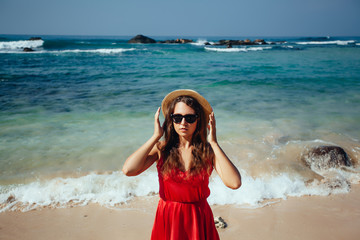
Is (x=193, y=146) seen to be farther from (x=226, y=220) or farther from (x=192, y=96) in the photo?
(x=226, y=220)

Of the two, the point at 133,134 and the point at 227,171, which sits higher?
the point at 227,171

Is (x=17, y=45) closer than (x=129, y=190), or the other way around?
(x=129, y=190)

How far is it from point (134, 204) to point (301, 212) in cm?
256

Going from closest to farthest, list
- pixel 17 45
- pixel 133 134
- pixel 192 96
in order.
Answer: pixel 192 96, pixel 133 134, pixel 17 45

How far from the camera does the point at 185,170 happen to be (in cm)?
188

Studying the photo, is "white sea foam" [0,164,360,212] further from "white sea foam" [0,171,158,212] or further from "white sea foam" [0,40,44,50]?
"white sea foam" [0,40,44,50]

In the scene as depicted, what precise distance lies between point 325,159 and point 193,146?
415 cm

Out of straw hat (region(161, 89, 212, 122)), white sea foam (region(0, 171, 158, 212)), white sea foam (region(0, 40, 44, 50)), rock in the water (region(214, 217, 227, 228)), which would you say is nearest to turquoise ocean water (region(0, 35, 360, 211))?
white sea foam (region(0, 171, 158, 212))

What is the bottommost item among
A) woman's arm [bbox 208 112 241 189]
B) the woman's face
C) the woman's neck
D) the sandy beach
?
the sandy beach

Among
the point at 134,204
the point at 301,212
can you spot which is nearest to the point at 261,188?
the point at 301,212

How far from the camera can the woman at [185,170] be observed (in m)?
1.80

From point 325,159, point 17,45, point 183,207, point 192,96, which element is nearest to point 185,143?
point 192,96

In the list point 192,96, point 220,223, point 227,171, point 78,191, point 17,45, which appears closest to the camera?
point 227,171

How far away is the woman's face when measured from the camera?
74.9 inches
